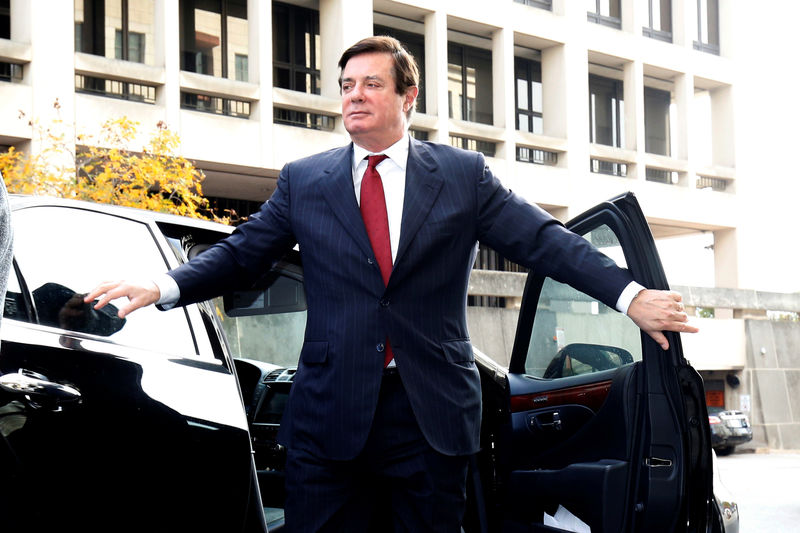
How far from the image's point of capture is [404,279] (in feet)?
8.99

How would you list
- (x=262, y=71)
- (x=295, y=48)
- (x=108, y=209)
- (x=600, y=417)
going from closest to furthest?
1. (x=108, y=209)
2. (x=600, y=417)
3. (x=262, y=71)
4. (x=295, y=48)

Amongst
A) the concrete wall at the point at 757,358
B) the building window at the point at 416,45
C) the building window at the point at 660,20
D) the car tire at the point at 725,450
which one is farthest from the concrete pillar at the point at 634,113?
the car tire at the point at 725,450

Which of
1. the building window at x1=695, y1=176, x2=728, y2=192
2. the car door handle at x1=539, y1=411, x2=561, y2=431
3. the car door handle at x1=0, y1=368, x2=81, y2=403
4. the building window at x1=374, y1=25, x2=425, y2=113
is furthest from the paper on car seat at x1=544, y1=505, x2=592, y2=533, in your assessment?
the building window at x1=695, y1=176, x2=728, y2=192

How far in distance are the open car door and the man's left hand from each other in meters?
0.30

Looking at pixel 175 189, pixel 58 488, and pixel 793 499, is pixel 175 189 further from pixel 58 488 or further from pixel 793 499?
pixel 58 488

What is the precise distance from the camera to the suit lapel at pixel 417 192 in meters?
2.76

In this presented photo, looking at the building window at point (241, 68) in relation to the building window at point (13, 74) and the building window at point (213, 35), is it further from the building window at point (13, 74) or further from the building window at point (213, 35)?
the building window at point (13, 74)

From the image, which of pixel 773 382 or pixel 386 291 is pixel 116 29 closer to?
pixel 773 382

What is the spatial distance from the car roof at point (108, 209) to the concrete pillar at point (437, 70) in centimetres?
1861

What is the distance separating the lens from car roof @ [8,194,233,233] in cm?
279

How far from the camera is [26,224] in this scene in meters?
2.72

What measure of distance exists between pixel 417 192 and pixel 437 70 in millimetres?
19713

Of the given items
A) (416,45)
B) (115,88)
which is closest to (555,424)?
(115,88)

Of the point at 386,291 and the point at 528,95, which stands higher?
the point at 528,95
